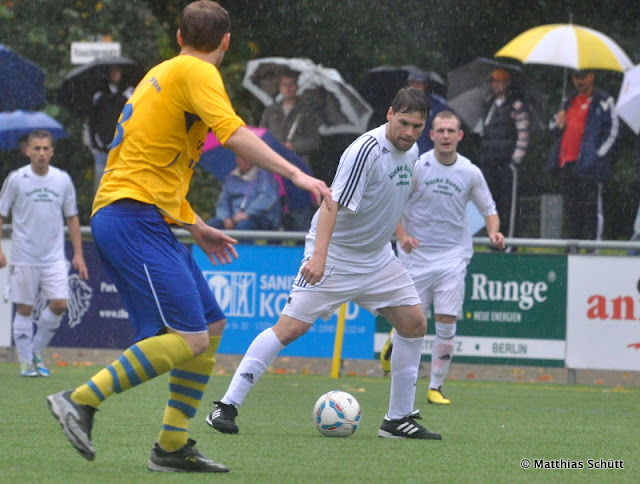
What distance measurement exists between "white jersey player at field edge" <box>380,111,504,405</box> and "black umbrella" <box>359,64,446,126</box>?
4423mm

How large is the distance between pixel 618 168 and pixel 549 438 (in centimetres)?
895

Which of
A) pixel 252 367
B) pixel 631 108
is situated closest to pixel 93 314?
pixel 631 108

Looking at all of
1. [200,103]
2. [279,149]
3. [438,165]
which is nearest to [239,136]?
[200,103]

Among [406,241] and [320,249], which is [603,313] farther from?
[320,249]

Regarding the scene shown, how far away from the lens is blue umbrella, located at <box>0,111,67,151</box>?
1645cm

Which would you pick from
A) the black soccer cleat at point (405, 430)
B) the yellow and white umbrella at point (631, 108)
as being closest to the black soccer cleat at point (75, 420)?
the black soccer cleat at point (405, 430)

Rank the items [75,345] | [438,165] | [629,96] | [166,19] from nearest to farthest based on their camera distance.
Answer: [438,165] → [629,96] → [75,345] → [166,19]

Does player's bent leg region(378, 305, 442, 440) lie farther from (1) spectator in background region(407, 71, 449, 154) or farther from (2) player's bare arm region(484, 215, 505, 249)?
(1) spectator in background region(407, 71, 449, 154)

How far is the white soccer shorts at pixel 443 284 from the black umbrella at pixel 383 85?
4.76m

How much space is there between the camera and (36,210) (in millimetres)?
13102

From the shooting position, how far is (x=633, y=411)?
419 inches

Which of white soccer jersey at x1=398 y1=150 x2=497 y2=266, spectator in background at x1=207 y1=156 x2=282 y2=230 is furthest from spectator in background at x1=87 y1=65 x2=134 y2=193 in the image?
white soccer jersey at x1=398 y1=150 x2=497 y2=266

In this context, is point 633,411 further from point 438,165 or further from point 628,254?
point 628,254

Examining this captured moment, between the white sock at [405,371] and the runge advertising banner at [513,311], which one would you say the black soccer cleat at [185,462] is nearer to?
the white sock at [405,371]
